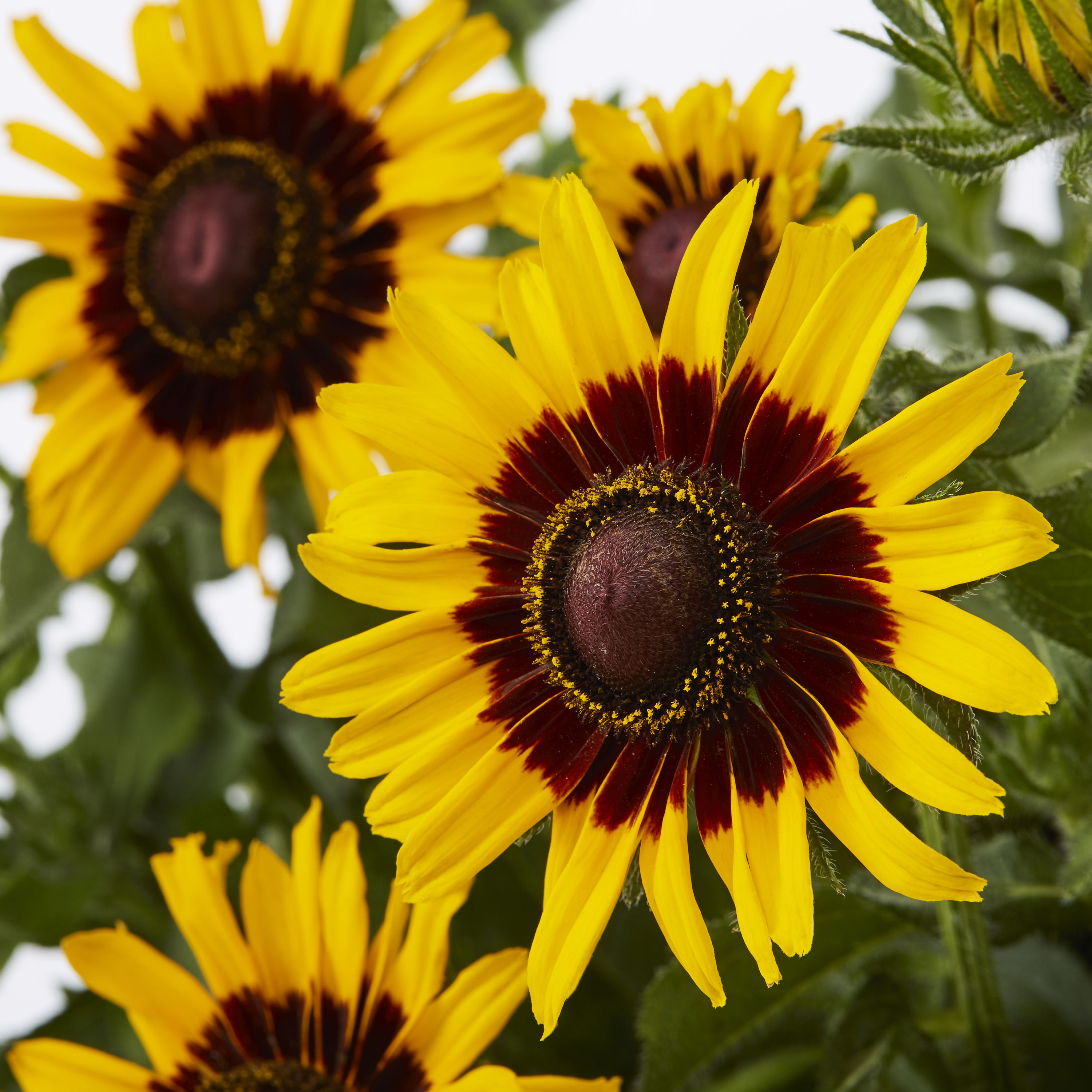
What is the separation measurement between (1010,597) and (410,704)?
0.28m

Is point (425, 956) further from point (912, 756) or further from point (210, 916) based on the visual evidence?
point (912, 756)

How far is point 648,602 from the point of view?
0.54 m

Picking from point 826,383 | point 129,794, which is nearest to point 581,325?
point 826,383

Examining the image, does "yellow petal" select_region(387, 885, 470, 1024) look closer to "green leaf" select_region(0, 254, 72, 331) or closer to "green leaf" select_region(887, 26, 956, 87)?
"green leaf" select_region(887, 26, 956, 87)

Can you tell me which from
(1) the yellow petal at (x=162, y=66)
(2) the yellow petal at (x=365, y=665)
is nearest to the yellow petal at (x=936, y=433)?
(2) the yellow petal at (x=365, y=665)

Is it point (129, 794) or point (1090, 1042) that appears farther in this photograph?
point (129, 794)

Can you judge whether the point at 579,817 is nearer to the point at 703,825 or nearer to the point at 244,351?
the point at 703,825

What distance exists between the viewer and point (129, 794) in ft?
3.63

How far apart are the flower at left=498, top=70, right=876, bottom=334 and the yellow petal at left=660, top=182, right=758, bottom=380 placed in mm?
101

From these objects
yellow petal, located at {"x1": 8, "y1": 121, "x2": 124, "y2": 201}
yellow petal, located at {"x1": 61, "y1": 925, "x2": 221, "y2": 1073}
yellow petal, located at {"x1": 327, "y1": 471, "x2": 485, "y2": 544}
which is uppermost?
yellow petal, located at {"x1": 8, "y1": 121, "x2": 124, "y2": 201}

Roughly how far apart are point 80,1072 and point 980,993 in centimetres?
49

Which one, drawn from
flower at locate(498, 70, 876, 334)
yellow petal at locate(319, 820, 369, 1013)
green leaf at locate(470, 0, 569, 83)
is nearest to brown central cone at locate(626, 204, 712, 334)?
flower at locate(498, 70, 876, 334)

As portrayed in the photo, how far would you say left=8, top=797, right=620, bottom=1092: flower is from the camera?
68 centimetres

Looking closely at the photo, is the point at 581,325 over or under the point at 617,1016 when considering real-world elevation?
over
